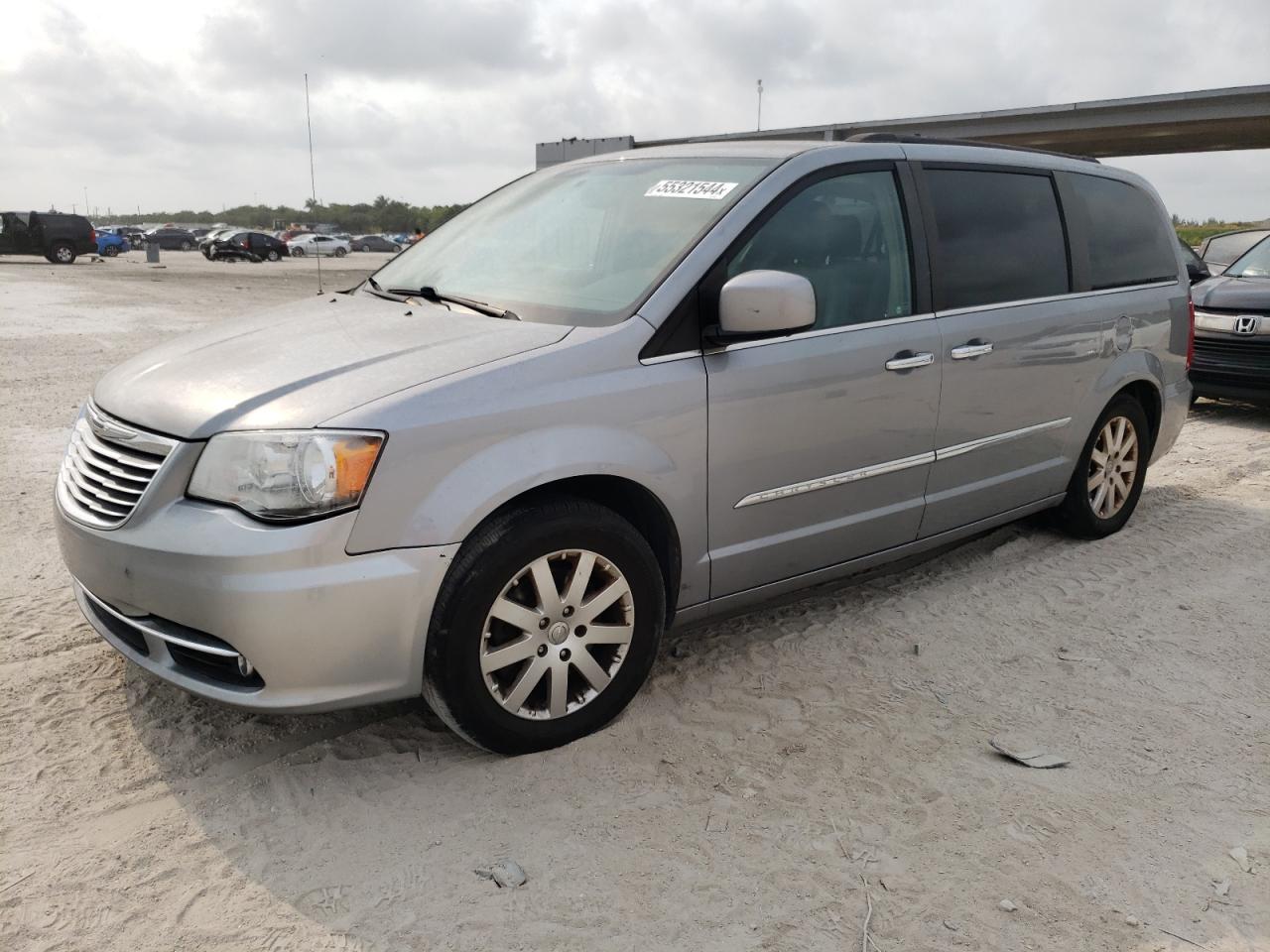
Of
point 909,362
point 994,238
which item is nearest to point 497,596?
point 909,362

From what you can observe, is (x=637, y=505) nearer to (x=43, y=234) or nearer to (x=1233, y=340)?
(x=1233, y=340)

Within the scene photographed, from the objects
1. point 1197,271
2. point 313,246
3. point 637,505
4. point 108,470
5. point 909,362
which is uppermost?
point 313,246

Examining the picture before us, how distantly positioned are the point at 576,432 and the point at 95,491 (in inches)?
53.9

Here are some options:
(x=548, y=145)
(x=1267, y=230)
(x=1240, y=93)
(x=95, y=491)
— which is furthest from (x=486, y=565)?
(x=548, y=145)

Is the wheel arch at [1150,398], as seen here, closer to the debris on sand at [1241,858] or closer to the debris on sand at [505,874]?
the debris on sand at [1241,858]

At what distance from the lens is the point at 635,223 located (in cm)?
364

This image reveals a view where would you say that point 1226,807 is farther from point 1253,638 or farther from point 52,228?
point 52,228

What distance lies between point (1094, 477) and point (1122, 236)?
3.79ft

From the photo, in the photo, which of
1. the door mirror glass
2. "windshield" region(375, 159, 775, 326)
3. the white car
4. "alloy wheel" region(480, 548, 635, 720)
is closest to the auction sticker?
"windshield" region(375, 159, 775, 326)

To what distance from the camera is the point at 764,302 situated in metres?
3.17

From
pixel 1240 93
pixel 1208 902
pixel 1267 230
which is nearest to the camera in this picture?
pixel 1208 902

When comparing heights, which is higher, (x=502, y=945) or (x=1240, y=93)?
(x=1240, y=93)

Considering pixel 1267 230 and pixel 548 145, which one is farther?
pixel 548 145

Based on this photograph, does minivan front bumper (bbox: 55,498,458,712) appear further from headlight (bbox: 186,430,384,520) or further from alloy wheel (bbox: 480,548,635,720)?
alloy wheel (bbox: 480,548,635,720)
